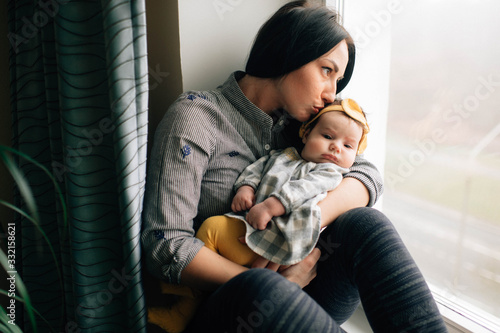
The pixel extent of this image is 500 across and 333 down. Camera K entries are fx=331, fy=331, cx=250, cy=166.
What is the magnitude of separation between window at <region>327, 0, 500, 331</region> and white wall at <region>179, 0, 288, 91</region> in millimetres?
311

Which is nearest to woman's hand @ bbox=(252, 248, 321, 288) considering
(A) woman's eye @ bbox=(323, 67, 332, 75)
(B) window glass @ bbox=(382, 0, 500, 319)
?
(A) woman's eye @ bbox=(323, 67, 332, 75)

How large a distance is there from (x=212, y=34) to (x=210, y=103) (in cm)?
26

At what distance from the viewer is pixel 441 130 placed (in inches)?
44.7

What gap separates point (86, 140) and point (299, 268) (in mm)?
574

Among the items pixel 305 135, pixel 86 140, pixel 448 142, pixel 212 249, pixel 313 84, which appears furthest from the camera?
pixel 448 142

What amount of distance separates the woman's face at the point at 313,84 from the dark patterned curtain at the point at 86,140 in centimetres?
41

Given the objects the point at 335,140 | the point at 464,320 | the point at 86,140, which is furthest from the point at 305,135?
the point at 464,320

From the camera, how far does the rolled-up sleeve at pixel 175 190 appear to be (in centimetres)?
75

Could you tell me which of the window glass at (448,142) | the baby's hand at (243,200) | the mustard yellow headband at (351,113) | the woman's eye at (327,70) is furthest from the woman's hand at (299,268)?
the window glass at (448,142)

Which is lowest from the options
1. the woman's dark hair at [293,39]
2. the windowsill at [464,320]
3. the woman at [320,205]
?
the windowsill at [464,320]

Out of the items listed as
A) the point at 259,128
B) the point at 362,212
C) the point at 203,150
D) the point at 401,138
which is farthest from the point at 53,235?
the point at 401,138

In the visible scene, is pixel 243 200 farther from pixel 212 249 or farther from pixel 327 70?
pixel 327 70

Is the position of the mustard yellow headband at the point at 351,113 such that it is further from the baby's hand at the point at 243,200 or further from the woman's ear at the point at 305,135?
the baby's hand at the point at 243,200

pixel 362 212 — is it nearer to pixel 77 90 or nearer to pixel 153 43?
pixel 77 90
